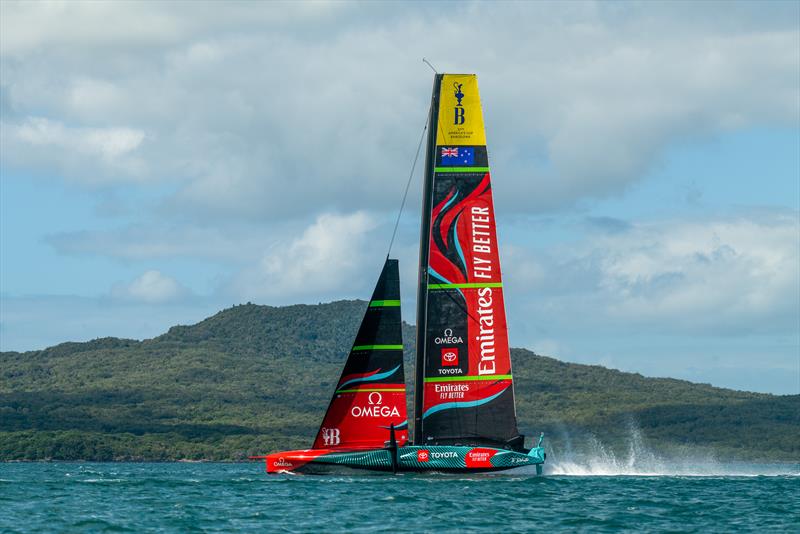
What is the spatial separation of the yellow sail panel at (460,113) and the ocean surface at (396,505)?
557 inches

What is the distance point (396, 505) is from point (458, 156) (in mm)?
15976

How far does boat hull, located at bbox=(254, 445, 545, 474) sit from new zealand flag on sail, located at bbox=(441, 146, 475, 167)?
11833mm

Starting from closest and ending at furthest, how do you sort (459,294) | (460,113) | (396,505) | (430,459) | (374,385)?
1. (396,505)
2. (430,459)
3. (460,113)
4. (459,294)
5. (374,385)

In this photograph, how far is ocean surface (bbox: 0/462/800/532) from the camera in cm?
4984

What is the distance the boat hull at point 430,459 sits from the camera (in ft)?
203

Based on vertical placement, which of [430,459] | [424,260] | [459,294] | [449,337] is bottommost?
[430,459]

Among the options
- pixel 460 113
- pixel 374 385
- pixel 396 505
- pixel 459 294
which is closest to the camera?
pixel 396 505

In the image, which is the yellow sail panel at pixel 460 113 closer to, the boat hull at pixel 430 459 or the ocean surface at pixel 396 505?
the boat hull at pixel 430 459

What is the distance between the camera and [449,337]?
208 feet

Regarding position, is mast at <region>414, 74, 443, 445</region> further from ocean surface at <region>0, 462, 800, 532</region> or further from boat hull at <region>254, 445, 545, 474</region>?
ocean surface at <region>0, 462, 800, 532</region>

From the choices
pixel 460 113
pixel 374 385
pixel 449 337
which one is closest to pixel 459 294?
pixel 449 337

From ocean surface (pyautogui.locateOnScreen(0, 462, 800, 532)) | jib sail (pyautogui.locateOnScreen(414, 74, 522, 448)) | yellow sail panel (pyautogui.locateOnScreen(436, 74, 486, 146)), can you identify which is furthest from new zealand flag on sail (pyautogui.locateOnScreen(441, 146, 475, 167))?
ocean surface (pyautogui.locateOnScreen(0, 462, 800, 532))

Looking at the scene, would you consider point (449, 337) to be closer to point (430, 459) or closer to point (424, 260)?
point (424, 260)

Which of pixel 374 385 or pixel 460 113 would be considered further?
pixel 374 385
